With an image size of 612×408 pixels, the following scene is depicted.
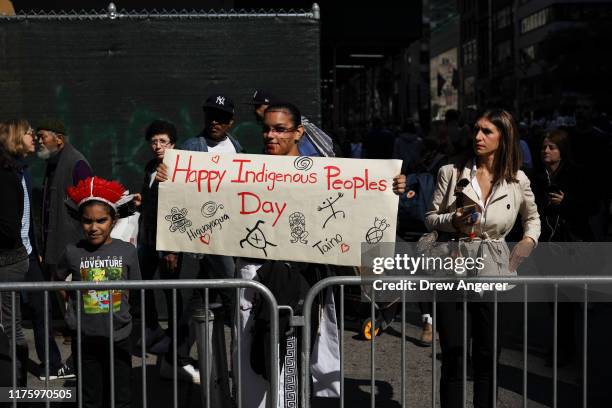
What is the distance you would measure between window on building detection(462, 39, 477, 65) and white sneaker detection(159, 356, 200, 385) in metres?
140

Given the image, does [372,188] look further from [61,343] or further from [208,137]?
[61,343]

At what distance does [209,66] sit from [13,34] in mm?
1711

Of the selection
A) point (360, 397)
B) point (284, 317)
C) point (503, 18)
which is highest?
point (503, 18)

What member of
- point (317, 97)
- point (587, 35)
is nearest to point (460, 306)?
point (317, 97)

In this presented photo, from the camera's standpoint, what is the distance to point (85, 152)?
28.2ft

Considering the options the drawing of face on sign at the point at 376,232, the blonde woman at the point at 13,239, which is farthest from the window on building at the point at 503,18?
the drawing of face on sign at the point at 376,232

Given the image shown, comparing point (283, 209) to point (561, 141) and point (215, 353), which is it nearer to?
point (215, 353)

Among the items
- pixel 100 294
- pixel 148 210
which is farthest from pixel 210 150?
pixel 100 294

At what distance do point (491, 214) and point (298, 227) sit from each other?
1080mm

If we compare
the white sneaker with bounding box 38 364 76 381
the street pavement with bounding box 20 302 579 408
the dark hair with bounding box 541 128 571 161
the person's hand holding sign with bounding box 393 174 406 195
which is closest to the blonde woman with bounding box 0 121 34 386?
the street pavement with bounding box 20 302 579 408

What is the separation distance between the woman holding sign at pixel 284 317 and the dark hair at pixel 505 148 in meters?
0.62

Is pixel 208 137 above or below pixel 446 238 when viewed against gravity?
above

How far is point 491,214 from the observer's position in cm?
541

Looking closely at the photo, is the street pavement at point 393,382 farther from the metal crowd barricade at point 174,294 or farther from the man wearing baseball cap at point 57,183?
the metal crowd barricade at point 174,294
